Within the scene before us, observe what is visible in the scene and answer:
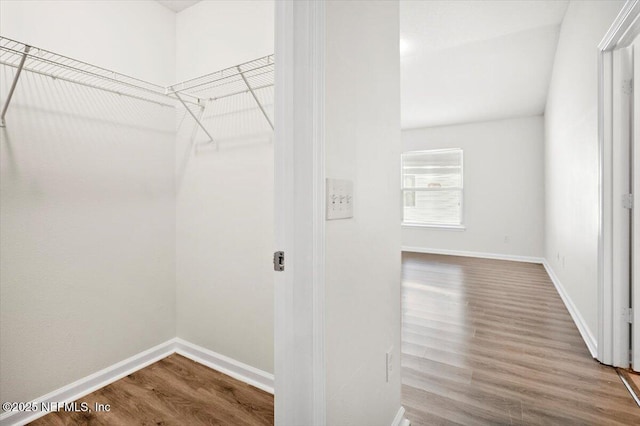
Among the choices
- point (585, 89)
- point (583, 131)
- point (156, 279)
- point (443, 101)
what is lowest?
point (156, 279)

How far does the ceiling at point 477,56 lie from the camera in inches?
114

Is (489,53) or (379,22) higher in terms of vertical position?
(489,53)

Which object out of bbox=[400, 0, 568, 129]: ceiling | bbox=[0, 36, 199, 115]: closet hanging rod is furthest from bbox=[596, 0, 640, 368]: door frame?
bbox=[0, 36, 199, 115]: closet hanging rod

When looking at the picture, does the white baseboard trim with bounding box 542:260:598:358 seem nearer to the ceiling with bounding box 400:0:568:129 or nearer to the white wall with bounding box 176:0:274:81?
the ceiling with bounding box 400:0:568:129

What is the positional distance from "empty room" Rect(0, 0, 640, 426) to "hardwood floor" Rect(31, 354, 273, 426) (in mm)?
14

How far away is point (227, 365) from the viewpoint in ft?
6.86

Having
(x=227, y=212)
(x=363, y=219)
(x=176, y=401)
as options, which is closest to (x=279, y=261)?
(x=363, y=219)

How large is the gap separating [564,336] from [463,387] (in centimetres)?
133

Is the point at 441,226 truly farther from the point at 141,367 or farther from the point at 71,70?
the point at 71,70

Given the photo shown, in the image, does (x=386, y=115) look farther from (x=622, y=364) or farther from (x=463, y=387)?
(x=622, y=364)

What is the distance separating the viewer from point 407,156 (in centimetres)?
696

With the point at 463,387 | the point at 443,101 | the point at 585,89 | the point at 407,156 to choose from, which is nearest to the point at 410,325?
the point at 463,387

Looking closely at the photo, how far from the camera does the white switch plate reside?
965 millimetres

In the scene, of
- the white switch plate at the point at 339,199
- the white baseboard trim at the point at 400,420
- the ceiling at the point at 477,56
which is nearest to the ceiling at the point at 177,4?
the ceiling at the point at 477,56
